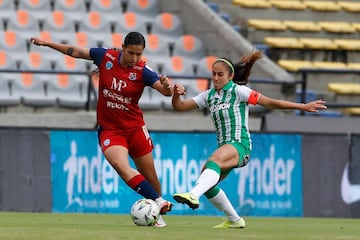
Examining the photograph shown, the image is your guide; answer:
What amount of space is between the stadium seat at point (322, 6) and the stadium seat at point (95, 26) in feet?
17.1

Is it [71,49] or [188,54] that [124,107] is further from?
[188,54]

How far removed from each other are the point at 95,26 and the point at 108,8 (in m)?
0.78

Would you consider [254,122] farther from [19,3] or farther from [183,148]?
[19,3]

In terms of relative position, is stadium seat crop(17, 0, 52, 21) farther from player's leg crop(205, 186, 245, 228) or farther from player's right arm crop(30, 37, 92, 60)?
player's leg crop(205, 186, 245, 228)

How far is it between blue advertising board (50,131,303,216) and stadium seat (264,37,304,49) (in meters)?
4.92

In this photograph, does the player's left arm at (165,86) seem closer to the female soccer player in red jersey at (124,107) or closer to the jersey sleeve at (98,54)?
the female soccer player in red jersey at (124,107)

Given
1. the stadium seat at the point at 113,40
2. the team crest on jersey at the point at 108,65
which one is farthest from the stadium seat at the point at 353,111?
the team crest on jersey at the point at 108,65

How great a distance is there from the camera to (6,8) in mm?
23000

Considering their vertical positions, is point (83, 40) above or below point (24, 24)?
Answer: below

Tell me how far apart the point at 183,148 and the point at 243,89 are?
22.5 ft

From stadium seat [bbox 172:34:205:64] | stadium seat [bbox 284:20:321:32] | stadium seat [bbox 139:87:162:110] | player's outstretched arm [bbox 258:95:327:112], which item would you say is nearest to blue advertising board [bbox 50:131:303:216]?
stadium seat [bbox 139:87:162:110]

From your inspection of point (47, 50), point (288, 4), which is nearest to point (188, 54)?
point (47, 50)

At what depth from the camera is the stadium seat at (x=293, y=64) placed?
79.0 ft

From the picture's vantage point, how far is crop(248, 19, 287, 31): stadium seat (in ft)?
82.2
